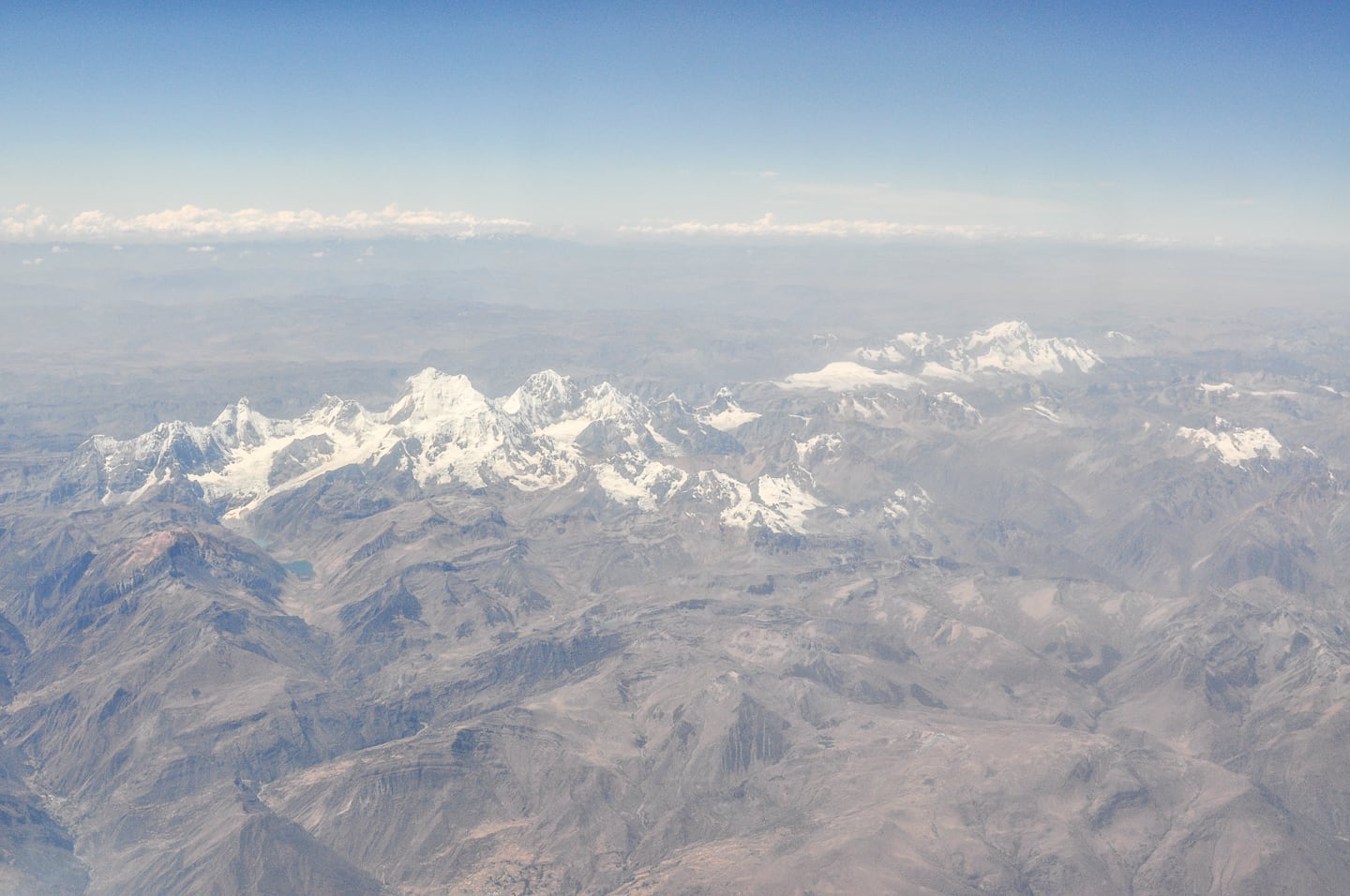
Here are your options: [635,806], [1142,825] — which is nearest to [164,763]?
[635,806]

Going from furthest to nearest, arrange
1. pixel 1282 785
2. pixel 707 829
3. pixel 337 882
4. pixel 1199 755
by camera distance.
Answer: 1. pixel 1199 755
2. pixel 1282 785
3. pixel 707 829
4. pixel 337 882

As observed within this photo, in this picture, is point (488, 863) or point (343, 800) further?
point (343, 800)

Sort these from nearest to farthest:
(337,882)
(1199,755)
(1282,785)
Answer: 1. (337,882)
2. (1282,785)
3. (1199,755)

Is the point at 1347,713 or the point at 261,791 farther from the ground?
the point at 1347,713

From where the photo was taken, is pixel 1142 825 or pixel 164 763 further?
pixel 164 763

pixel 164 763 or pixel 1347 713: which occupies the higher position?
pixel 1347 713

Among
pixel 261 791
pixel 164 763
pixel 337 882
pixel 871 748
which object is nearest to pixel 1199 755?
pixel 871 748

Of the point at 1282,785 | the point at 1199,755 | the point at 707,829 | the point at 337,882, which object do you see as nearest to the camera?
the point at 337,882

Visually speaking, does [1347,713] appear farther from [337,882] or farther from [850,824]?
[337,882]

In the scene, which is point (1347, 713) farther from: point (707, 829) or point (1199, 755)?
point (707, 829)
